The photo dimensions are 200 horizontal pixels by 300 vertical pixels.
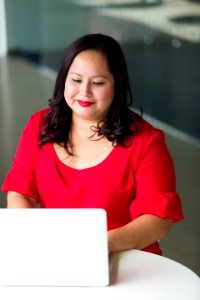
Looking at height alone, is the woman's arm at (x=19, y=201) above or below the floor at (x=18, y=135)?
above

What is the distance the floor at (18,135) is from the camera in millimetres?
3842

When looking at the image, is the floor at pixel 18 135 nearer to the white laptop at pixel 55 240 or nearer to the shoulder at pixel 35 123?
the shoulder at pixel 35 123

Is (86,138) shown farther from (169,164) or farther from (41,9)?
(41,9)

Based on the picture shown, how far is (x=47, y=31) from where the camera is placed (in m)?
8.42

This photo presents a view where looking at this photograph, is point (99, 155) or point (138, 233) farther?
point (99, 155)

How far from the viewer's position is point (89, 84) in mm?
2133

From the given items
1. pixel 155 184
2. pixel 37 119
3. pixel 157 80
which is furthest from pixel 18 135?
pixel 155 184

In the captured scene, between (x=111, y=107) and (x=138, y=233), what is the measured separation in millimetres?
443

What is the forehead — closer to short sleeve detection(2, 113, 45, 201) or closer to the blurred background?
short sleeve detection(2, 113, 45, 201)

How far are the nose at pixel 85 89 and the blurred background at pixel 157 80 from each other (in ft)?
5.50

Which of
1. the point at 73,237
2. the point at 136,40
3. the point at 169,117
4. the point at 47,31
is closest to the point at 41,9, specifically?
the point at 47,31

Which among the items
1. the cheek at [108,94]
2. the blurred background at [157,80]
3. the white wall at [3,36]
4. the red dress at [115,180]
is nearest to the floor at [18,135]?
the blurred background at [157,80]

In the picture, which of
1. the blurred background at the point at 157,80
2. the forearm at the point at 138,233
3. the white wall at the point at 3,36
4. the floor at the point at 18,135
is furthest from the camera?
the white wall at the point at 3,36

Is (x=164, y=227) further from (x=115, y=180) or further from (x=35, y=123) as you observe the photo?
(x=35, y=123)
